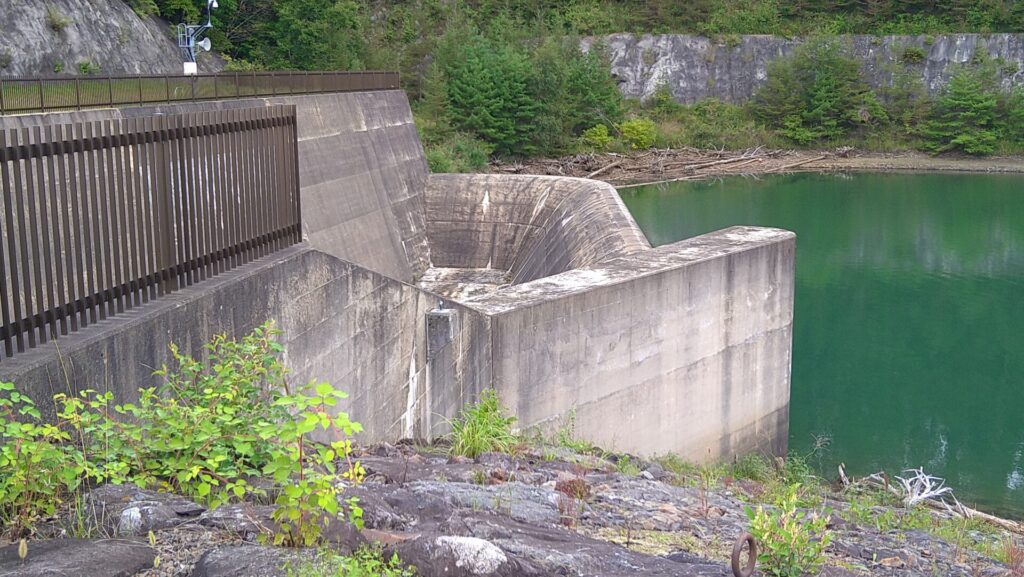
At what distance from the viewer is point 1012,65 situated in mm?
49250

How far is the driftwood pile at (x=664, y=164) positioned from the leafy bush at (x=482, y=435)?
31392 millimetres

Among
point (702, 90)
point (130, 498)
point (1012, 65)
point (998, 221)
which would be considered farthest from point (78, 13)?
point (1012, 65)

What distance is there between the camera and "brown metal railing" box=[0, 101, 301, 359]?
538 centimetres

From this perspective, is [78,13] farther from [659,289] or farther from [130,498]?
[130,498]

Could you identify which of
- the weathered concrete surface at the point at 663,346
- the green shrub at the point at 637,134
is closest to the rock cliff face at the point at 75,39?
the weathered concrete surface at the point at 663,346

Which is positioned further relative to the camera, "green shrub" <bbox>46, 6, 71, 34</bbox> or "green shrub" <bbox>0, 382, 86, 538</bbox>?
"green shrub" <bbox>46, 6, 71, 34</bbox>

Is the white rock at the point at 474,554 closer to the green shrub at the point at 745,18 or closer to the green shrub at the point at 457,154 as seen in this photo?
the green shrub at the point at 457,154

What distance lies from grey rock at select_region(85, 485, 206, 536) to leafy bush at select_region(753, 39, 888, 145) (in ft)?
154

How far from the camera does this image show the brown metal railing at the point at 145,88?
12273 mm

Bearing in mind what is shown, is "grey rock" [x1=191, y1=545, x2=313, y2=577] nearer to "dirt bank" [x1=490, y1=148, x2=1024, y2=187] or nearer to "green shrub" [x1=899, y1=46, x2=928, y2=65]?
"dirt bank" [x1=490, y1=148, x2=1024, y2=187]

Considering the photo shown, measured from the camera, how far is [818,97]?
48.4m

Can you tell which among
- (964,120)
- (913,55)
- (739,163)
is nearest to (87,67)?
(739,163)

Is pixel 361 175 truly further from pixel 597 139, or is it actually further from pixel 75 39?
pixel 597 139

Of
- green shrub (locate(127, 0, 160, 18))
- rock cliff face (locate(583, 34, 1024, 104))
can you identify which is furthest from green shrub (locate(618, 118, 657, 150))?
green shrub (locate(127, 0, 160, 18))
